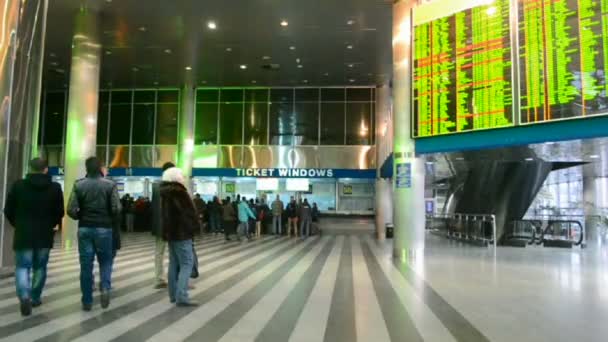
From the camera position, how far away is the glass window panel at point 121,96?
93.7 feet

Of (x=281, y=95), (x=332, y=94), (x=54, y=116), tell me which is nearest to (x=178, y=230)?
(x=332, y=94)

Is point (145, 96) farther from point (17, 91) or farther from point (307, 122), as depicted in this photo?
point (17, 91)

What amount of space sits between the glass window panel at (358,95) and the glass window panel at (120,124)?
1215 centimetres

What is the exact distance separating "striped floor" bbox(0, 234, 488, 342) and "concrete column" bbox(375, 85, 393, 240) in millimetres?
13093

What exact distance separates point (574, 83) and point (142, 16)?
1227cm

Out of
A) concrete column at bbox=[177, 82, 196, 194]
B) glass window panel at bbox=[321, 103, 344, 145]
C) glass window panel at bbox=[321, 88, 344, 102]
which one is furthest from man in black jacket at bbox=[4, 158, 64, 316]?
glass window panel at bbox=[321, 88, 344, 102]

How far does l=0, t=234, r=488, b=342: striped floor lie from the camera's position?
15.6 feet

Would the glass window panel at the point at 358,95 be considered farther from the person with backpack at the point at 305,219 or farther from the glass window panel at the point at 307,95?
the person with backpack at the point at 305,219

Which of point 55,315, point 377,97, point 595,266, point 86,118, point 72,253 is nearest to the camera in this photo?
point 55,315

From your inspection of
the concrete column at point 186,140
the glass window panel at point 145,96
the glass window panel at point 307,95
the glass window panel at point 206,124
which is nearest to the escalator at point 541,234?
the glass window panel at point 307,95

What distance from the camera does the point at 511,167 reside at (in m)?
17.1

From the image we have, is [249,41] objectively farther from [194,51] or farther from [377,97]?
[377,97]

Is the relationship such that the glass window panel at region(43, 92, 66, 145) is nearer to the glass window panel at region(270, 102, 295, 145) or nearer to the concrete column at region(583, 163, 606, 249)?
the glass window panel at region(270, 102, 295, 145)

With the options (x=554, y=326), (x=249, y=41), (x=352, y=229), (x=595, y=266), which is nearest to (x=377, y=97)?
(x=352, y=229)
